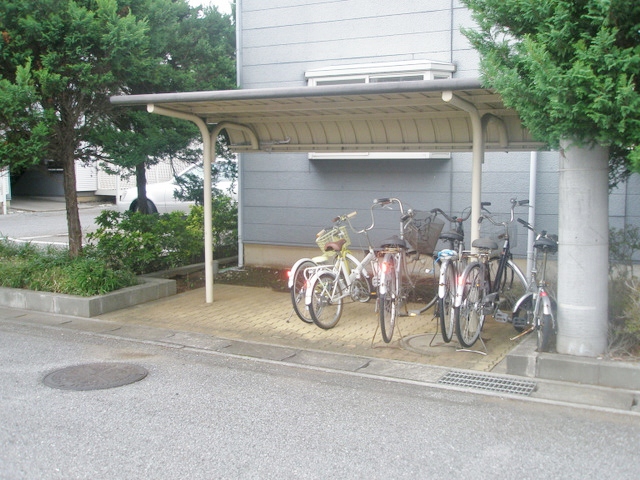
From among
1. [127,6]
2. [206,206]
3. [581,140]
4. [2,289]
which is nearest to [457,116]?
[581,140]

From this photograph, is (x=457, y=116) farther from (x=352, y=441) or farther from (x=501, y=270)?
(x=352, y=441)

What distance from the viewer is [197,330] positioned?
7.68 m

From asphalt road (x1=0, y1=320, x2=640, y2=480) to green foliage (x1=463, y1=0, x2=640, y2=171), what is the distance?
213 cm

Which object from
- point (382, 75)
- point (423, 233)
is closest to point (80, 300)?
point (423, 233)

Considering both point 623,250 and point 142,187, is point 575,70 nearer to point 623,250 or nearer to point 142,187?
point 623,250

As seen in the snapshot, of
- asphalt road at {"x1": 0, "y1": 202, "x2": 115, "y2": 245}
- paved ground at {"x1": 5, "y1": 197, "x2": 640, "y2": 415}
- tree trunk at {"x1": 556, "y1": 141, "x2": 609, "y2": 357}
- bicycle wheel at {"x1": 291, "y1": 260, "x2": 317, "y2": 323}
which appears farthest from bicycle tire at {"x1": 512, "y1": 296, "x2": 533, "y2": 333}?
asphalt road at {"x1": 0, "y1": 202, "x2": 115, "y2": 245}

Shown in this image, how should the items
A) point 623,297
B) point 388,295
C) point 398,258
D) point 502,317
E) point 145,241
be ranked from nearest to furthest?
point 623,297
point 502,317
point 388,295
point 398,258
point 145,241

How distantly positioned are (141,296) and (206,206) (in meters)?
1.61

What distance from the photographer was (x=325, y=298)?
24.6 feet

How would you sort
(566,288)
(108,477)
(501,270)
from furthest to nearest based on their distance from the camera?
(501,270)
(566,288)
(108,477)

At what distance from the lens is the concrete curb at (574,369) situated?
526cm

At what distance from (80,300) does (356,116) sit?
4227mm

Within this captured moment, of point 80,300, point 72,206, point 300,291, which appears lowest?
point 80,300

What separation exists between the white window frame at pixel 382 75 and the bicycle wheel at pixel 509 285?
2599 millimetres
